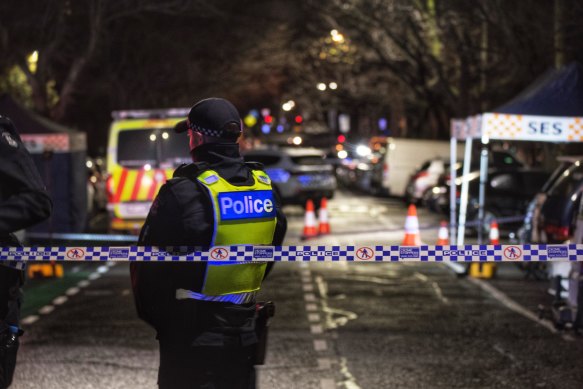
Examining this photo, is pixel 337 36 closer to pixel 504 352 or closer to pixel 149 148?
pixel 149 148

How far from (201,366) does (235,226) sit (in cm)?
57

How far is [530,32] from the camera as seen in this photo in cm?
2503

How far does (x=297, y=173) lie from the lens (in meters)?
28.2

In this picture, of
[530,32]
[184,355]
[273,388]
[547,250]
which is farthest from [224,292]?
[530,32]

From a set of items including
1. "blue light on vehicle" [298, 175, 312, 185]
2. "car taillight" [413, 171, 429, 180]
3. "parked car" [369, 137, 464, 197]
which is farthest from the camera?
"parked car" [369, 137, 464, 197]

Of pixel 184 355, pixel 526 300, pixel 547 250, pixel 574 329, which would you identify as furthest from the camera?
pixel 526 300

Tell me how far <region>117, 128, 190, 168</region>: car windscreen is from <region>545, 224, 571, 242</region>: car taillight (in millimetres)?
6970

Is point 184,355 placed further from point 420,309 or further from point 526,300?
point 526,300

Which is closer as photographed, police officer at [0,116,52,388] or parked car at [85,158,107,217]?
police officer at [0,116,52,388]

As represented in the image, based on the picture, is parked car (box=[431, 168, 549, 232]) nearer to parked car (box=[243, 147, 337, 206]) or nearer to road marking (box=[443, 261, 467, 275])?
road marking (box=[443, 261, 467, 275])

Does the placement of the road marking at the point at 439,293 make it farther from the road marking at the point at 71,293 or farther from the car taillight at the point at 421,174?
the car taillight at the point at 421,174

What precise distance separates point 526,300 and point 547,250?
625 cm

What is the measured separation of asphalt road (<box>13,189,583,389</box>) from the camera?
7934 millimetres

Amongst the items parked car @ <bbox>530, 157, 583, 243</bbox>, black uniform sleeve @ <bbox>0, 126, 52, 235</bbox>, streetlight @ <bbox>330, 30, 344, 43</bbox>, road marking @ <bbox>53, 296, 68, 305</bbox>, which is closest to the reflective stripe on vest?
black uniform sleeve @ <bbox>0, 126, 52, 235</bbox>
